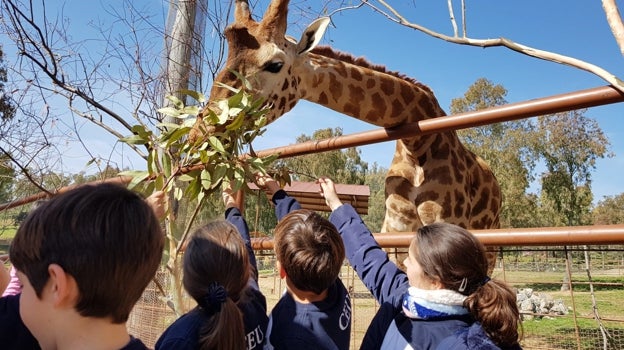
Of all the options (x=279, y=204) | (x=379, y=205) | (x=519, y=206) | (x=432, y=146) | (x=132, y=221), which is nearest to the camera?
(x=132, y=221)

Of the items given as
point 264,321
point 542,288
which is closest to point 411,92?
point 264,321

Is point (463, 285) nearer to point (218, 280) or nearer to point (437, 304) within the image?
point (437, 304)

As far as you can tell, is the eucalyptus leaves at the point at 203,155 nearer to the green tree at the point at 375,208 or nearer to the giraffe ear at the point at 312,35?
the giraffe ear at the point at 312,35

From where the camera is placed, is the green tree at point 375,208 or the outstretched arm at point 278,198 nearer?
the outstretched arm at point 278,198

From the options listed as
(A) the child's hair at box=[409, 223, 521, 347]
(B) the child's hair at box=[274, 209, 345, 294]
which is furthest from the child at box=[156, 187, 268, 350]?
(A) the child's hair at box=[409, 223, 521, 347]

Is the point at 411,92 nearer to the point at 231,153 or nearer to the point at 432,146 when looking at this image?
the point at 432,146

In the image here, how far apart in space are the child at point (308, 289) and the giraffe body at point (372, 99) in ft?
5.24

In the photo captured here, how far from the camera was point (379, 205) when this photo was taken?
48938mm

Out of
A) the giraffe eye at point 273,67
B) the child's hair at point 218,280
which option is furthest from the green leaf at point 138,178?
the giraffe eye at point 273,67

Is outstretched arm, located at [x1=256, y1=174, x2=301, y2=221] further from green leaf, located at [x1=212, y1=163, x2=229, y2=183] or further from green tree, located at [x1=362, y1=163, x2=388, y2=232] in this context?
green tree, located at [x1=362, y1=163, x2=388, y2=232]

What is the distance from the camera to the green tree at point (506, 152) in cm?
2531

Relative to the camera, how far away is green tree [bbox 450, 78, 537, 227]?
25.3 meters

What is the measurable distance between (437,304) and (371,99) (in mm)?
2169

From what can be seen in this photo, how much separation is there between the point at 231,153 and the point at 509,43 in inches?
49.0
